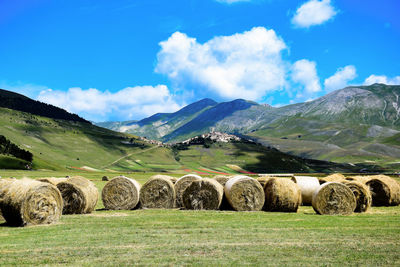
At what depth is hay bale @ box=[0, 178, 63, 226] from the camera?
644 inches

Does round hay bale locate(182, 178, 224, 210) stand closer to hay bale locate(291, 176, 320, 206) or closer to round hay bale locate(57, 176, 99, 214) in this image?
round hay bale locate(57, 176, 99, 214)

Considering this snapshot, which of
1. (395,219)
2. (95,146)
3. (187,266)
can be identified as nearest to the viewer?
(187,266)

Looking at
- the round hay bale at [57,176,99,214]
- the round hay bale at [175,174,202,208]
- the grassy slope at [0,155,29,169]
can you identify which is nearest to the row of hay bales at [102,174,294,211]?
the round hay bale at [175,174,202,208]

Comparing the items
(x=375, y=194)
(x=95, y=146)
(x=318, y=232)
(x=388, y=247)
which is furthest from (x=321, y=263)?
(x=95, y=146)

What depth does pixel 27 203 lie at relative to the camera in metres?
16.5

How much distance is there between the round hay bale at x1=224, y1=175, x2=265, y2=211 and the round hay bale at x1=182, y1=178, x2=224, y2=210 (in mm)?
728

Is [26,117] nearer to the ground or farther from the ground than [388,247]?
farther from the ground

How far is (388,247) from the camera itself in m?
11.9

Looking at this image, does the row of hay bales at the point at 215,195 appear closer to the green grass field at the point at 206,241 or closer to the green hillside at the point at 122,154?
the green grass field at the point at 206,241

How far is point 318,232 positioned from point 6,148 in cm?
10622

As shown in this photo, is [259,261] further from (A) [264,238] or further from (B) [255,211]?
(B) [255,211]

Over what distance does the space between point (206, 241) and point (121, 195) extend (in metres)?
11.5

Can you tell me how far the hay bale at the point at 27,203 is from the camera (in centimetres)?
1636

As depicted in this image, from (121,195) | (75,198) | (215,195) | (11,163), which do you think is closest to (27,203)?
(75,198)
